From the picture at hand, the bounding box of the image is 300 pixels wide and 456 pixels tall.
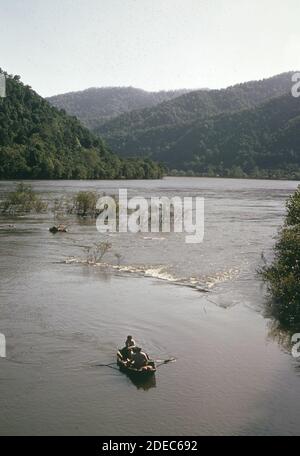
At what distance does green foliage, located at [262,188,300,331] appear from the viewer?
3062 cm

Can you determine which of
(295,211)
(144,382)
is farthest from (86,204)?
(144,382)

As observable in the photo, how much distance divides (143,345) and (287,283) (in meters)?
9.54

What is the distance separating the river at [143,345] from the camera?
63.3 ft

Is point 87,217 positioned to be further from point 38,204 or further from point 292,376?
point 292,376

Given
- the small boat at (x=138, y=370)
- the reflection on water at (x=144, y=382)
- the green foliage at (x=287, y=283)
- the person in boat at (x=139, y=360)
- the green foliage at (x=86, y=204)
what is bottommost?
the reflection on water at (x=144, y=382)

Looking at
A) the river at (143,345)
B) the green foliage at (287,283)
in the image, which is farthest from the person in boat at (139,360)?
the green foliage at (287,283)

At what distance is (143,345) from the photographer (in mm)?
26172

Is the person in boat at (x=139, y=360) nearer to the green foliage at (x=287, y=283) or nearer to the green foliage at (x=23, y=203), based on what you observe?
the green foliage at (x=287, y=283)

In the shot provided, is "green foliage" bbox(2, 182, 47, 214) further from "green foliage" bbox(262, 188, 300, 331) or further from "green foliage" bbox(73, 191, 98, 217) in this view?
"green foliage" bbox(262, 188, 300, 331)

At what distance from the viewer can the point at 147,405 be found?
794 inches

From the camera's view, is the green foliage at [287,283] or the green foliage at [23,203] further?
the green foliage at [23,203]

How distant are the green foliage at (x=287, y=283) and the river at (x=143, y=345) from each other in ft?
3.62

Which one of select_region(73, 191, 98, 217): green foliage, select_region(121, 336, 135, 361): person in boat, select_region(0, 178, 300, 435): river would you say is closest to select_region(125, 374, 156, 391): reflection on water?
select_region(0, 178, 300, 435): river

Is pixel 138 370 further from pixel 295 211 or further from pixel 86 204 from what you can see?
pixel 86 204
